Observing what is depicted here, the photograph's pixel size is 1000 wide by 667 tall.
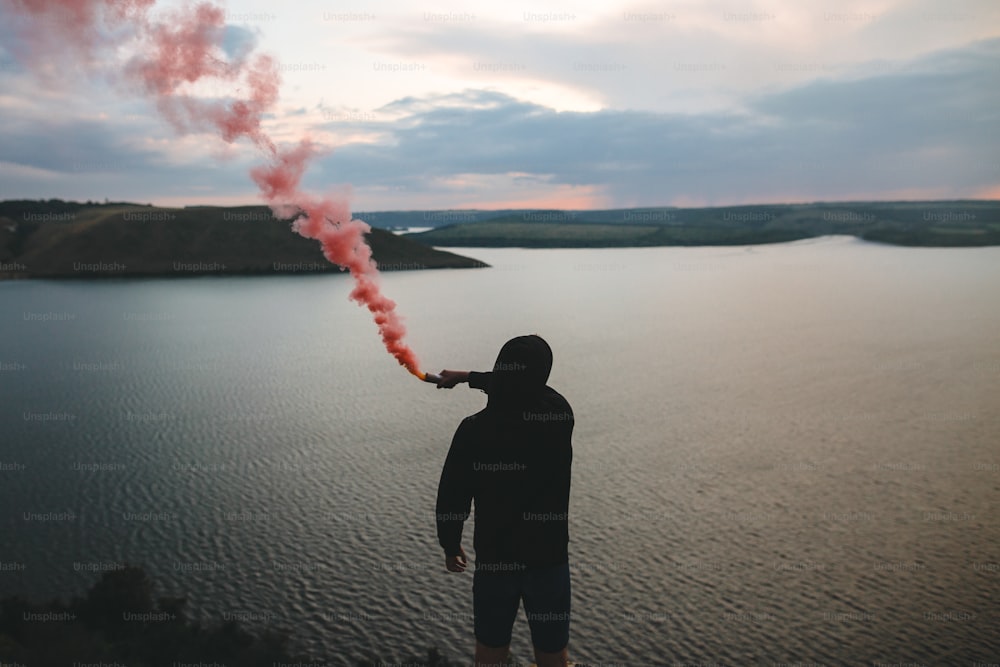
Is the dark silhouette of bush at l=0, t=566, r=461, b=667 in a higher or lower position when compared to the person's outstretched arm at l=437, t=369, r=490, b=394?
lower

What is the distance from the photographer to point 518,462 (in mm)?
6906

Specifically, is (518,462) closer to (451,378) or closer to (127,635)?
(451,378)

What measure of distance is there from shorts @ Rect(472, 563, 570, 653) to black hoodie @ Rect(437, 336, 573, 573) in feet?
0.38

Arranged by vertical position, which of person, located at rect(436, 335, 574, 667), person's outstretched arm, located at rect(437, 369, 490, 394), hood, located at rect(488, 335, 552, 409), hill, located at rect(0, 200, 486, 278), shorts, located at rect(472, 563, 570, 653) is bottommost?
shorts, located at rect(472, 563, 570, 653)

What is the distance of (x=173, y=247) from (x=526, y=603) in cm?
16312

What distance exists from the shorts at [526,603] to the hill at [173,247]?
481 ft

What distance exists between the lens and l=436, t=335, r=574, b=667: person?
689 cm

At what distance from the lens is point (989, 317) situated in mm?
73250

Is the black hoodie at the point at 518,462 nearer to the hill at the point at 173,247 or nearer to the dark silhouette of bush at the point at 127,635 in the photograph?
the dark silhouette of bush at the point at 127,635

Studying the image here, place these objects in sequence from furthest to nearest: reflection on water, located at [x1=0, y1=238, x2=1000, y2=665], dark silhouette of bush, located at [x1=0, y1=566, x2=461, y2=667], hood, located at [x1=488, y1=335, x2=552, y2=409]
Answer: reflection on water, located at [x1=0, y1=238, x2=1000, y2=665]
dark silhouette of bush, located at [x1=0, y1=566, x2=461, y2=667]
hood, located at [x1=488, y1=335, x2=552, y2=409]

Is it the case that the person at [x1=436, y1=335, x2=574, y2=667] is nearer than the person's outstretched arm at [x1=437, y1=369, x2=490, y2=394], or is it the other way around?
the person at [x1=436, y1=335, x2=574, y2=667]

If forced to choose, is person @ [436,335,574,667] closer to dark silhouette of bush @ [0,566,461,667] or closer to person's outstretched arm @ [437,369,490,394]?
person's outstretched arm @ [437,369,490,394]

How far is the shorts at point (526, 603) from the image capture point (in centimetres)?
704

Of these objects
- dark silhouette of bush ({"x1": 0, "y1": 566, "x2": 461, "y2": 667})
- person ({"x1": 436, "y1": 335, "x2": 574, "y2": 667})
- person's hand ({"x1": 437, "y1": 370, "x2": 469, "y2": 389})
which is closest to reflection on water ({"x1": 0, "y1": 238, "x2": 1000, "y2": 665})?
dark silhouette of bush ({"x1": 0, "y1": 566, "x2": 461, "y2": 667})
